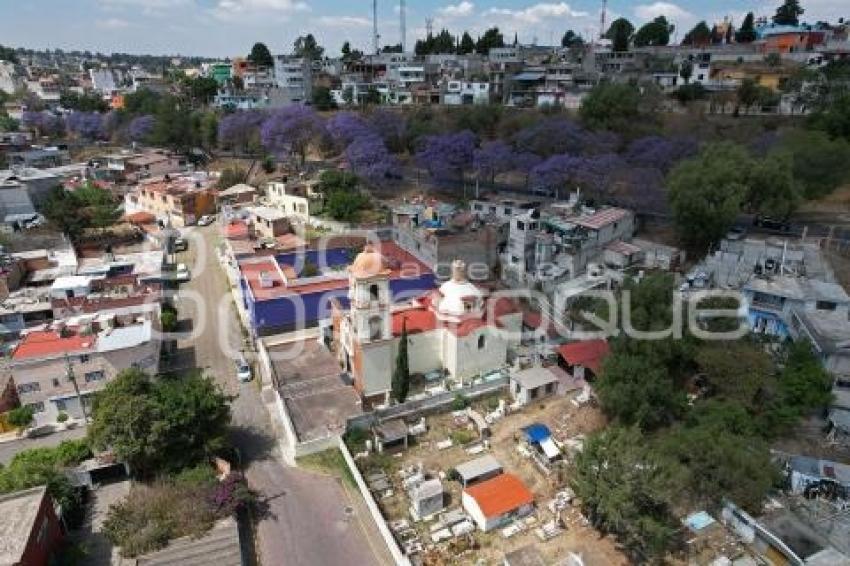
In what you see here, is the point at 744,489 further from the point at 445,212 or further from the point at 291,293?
the point at 445,212

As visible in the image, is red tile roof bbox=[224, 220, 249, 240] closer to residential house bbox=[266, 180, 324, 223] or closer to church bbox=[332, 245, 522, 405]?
residential house bbox=[266, 180, 324, 223]

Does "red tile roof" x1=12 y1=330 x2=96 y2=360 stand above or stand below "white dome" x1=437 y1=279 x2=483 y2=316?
below

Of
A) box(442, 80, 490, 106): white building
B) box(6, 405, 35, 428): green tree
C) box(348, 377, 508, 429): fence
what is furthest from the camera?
box(442, 80, 490, 106): white building

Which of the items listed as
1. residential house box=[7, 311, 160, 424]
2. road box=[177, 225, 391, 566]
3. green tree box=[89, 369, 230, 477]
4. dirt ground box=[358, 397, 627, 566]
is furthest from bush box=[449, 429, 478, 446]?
residential house box=[7, 311, 160, 424]

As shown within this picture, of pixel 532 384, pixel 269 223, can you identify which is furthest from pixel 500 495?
pixel 269 223

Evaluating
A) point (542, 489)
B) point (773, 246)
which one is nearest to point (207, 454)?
point (542, 489)

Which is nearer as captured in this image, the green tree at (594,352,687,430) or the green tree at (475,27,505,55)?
the green tree at (594,352,687,430)

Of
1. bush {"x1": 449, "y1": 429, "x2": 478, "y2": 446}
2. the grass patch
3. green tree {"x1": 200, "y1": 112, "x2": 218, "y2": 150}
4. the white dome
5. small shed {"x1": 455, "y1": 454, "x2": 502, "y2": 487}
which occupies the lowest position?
the grass patch
